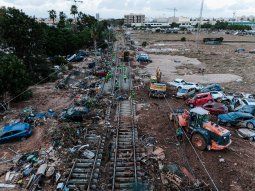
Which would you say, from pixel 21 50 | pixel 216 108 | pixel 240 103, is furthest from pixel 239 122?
pixel 21 50

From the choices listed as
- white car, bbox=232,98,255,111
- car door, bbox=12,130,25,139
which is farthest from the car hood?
car door, bbox=12,130,25,139

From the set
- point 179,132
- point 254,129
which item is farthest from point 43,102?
point 254,129

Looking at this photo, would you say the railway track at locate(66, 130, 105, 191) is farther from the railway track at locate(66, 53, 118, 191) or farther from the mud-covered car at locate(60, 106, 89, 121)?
the mud-covered car at locate(60, 106, 89, 121)

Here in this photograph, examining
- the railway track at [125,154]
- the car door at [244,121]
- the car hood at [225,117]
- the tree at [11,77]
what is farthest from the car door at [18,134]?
the car door at [244,121]

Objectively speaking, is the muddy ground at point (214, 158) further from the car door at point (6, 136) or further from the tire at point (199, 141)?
the car door at point (6, 136)

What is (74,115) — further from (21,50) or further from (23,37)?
(21,50)

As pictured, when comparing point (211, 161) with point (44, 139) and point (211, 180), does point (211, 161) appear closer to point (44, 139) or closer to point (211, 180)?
point (211, 180)
